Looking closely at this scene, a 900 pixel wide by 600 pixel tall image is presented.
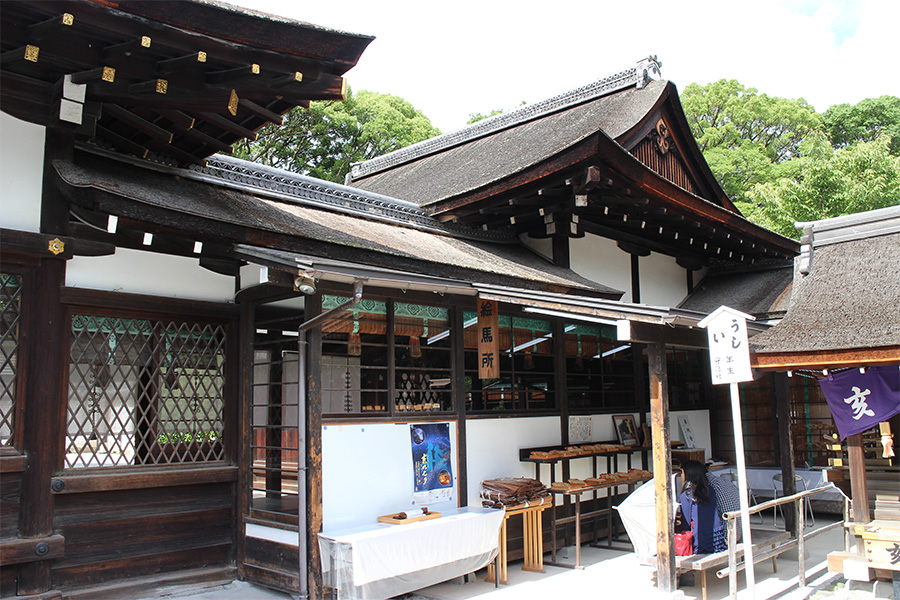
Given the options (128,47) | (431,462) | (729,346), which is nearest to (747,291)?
(729,346)

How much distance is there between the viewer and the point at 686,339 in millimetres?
7281

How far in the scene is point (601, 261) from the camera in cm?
1104

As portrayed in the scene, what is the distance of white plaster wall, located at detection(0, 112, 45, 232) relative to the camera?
221 inches

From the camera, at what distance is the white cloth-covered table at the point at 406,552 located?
580 centimetres

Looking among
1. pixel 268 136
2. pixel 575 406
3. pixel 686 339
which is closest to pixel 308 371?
pixel 686 339

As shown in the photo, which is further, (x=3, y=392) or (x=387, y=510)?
(x=387, y=510)

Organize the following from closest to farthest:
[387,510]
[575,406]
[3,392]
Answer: [3,392], [387,510], [575,406]

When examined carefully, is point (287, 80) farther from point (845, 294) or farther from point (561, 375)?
point (845, 294)

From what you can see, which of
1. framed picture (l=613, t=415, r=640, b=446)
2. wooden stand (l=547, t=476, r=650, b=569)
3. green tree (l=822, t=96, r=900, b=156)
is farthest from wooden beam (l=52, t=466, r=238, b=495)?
green tree (l=822, t=96, r=900, b=156)

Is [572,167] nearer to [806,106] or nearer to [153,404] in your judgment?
[153,404]

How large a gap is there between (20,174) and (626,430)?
27.2 ft

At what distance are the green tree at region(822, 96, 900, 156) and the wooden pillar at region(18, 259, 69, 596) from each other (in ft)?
104

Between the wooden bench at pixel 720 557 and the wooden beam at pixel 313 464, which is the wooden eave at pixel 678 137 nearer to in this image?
the wooden bench at pixel 720 557

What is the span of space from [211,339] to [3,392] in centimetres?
187
